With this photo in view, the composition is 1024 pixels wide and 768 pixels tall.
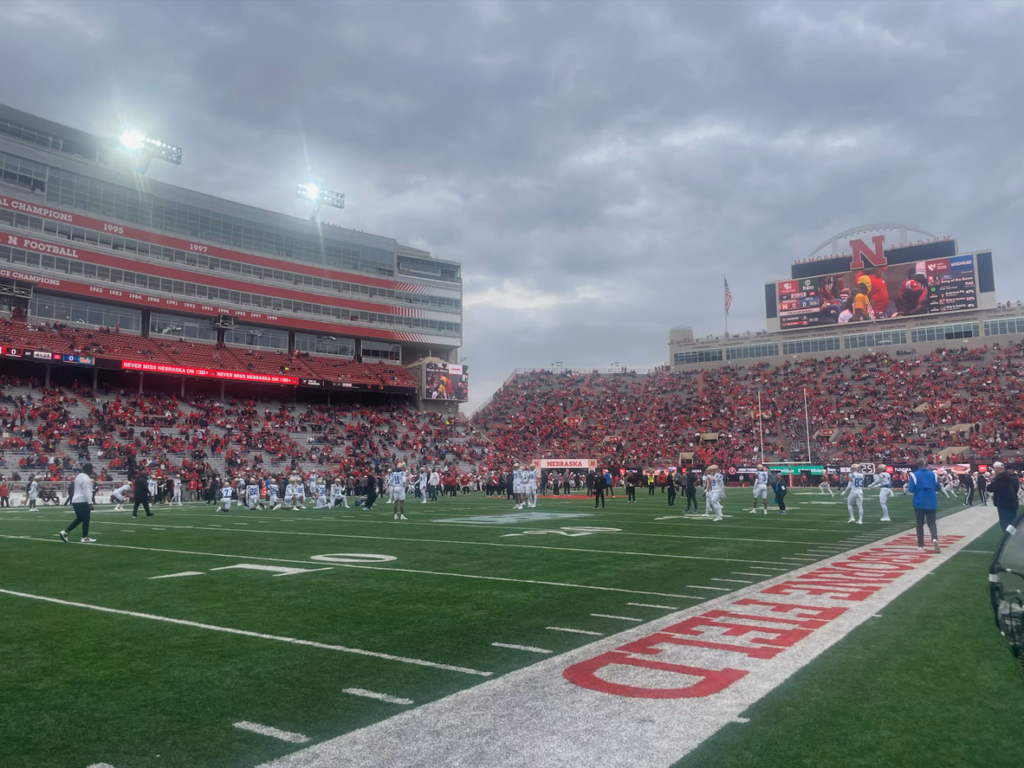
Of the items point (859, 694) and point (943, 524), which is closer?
point (859, 694)

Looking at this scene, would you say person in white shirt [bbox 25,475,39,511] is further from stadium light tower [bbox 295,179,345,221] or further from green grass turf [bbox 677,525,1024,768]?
stadium light tower [bbox 295,179,345,221]

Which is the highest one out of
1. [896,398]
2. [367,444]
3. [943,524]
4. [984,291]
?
[984,291]

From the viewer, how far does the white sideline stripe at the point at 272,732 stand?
3803mm

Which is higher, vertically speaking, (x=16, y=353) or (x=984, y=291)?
(x=984, y=291)

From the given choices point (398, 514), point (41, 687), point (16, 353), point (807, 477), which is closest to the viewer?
point (41, 687)

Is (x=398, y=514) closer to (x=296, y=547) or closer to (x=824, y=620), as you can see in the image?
(x=296, y=547)

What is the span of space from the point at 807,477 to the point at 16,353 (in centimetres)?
5113

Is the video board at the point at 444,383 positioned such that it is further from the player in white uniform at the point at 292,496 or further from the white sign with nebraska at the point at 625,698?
the white sign with nebraska at the point at 625,698

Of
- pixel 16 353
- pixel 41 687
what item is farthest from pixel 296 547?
pixel 16 353

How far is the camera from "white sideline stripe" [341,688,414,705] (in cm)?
444

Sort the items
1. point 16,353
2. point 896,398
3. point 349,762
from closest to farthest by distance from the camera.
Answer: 1. point 349,762
2. point 16,353
3. point 896,398

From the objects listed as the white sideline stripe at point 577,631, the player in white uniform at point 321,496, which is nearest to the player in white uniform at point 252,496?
the player in white uniform at point 321,496

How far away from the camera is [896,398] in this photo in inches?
2267

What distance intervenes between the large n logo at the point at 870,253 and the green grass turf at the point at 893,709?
68.6 metres
